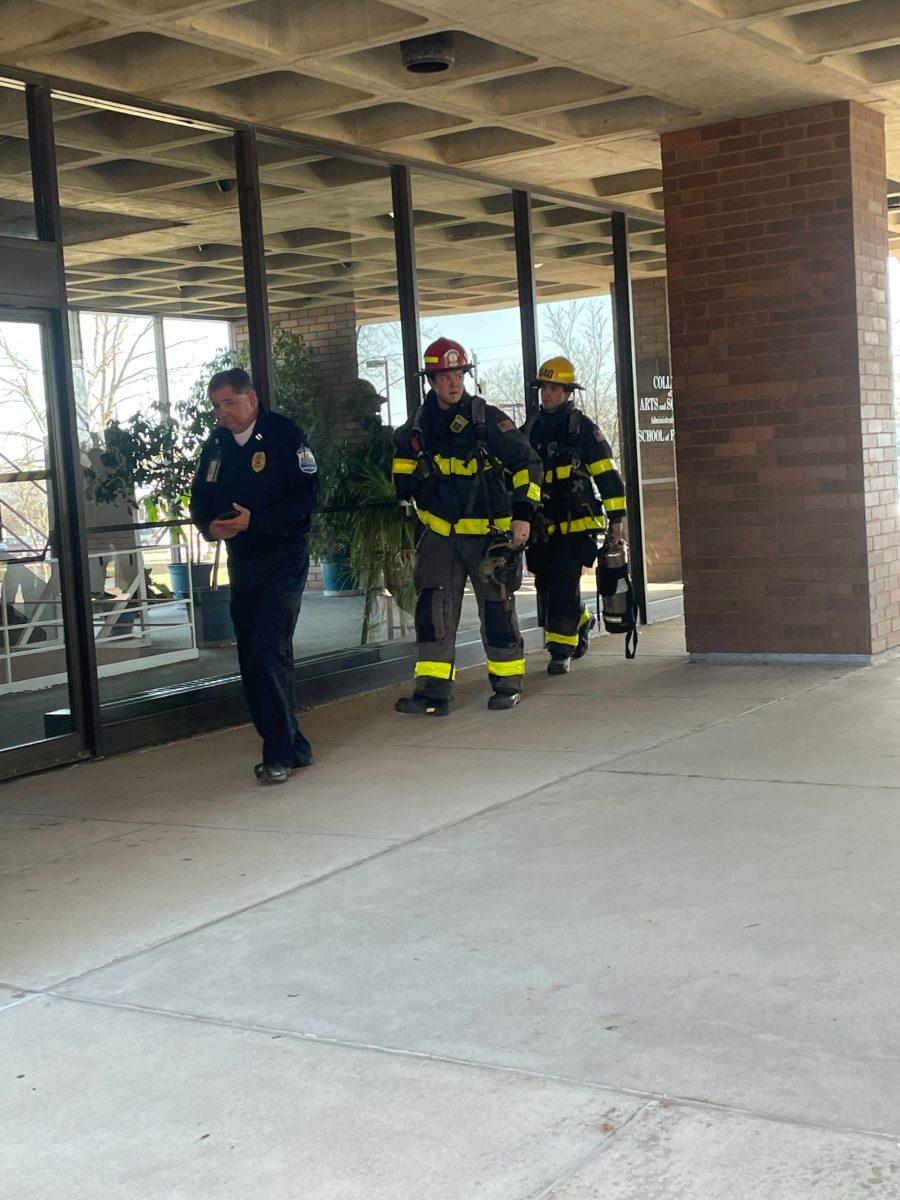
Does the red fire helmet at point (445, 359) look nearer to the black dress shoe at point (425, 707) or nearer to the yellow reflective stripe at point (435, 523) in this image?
the yellow reflective stripe at point (435, 523)

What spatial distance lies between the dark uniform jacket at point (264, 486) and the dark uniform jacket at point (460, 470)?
1434mm

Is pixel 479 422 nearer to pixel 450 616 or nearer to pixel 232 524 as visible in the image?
pixel 450 616

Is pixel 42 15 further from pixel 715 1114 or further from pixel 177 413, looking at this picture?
pixel 715 1114

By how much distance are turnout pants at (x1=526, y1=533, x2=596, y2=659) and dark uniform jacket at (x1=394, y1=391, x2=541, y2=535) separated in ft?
4.30

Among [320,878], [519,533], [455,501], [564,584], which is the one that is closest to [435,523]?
[455,501]

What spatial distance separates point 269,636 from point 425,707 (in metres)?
1.72

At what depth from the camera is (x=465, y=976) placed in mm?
3713

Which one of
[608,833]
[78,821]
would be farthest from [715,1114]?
[78,821]

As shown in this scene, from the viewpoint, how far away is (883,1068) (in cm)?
299

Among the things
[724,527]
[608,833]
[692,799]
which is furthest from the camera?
[724,527]

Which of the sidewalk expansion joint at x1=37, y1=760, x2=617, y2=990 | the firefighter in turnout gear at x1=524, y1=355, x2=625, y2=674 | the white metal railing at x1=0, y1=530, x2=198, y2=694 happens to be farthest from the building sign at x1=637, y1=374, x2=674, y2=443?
the sidewalk expansion joint at x1=37, y1=760, x2=617, y2=990

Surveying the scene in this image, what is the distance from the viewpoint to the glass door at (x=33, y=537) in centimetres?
668

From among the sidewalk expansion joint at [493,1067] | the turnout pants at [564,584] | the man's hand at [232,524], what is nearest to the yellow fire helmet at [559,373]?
the turnout pants at [564,584]

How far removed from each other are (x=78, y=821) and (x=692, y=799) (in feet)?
7.86
